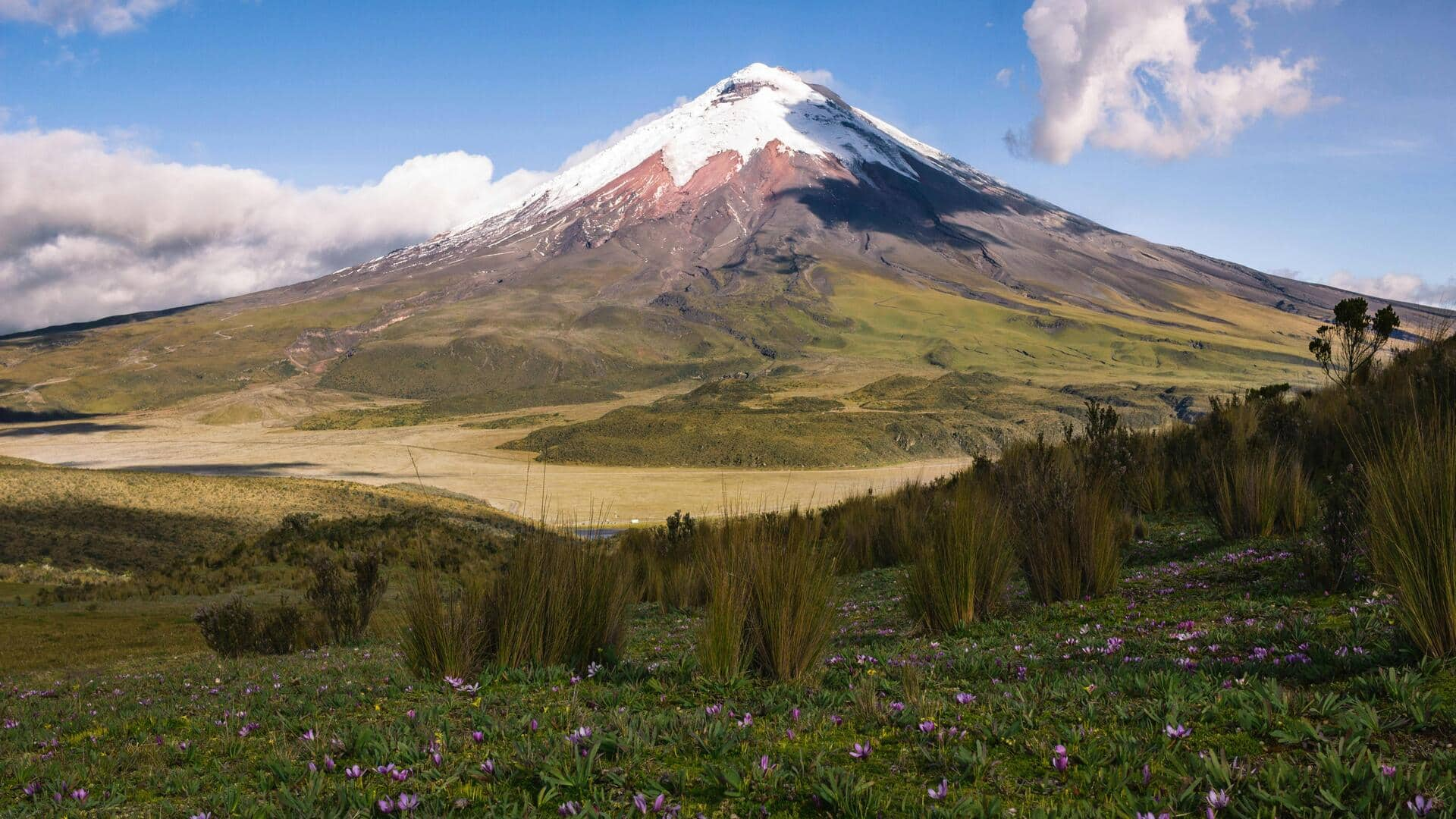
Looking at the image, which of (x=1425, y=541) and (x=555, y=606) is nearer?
(x=1425, y=541)

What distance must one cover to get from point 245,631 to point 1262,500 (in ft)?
38.1

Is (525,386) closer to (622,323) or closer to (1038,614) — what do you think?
Result: (622,323)

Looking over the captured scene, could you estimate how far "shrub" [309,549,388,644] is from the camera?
11.7 metres

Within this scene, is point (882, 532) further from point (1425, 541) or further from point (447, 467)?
point (447, 467)

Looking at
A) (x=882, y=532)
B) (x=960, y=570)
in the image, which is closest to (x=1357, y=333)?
(x=882, y=532)

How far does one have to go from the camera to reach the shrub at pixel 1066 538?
23.0 feet

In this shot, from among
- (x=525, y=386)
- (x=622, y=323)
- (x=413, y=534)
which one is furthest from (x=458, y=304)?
(x=413, y=534)

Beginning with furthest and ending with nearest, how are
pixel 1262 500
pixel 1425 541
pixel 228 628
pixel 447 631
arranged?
1. pixel 228 628
2. pixel 1262 500
3. pixel 447 631
4. pixel 1425 541

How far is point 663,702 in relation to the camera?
14.7ft

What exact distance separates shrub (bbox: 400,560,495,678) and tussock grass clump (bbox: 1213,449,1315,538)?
22.2 ft

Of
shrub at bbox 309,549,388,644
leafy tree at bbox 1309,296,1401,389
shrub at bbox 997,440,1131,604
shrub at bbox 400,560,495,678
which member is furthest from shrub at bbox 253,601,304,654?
leafy tree at bbox 1309,296,1401,389

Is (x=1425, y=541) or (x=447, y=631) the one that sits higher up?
(x=1425, y=541)

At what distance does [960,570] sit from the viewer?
656 centimetres

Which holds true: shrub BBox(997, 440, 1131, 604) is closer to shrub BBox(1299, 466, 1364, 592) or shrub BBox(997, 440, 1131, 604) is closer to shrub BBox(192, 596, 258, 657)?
shrub BBox(1299, 466, 1364, 592)
